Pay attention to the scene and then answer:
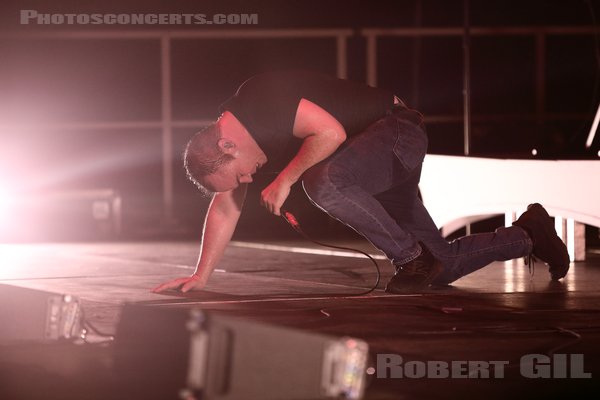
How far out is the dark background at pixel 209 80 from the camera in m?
12.6

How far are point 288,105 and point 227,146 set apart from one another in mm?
Result: 301

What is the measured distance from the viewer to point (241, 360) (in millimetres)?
2385

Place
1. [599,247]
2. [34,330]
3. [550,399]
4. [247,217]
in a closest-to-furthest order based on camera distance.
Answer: [550,399]
[34,330]
[599,247]
[247,217]

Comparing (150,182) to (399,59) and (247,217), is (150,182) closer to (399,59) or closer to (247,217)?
(247,217)

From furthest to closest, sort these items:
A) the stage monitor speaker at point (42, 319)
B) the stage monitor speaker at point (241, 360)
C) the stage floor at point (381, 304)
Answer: the stage monitor speaker at point (42, 319), the stage floor at point (381, 304), the stage monitor speaker at point (241, 360)

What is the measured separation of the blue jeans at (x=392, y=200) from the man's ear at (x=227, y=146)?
41 centimetres

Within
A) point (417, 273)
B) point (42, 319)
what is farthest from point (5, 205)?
point (42, 319)

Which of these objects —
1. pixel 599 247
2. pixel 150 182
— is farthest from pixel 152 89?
pixel 599 247

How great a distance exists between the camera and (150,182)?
12.9 meters

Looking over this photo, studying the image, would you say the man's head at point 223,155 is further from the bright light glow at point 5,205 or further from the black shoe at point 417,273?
the bright light glow at point 5,205

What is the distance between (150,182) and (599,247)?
623 cm

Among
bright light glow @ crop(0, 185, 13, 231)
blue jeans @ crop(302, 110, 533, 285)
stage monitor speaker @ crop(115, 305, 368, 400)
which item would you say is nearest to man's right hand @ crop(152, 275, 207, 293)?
blue jeans @ crop(302, 110, 533, 285)

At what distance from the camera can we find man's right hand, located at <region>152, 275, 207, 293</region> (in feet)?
15.8

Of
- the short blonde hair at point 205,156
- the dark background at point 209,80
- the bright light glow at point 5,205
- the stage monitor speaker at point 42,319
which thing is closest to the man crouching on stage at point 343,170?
the short blonde hair at point 205,156
